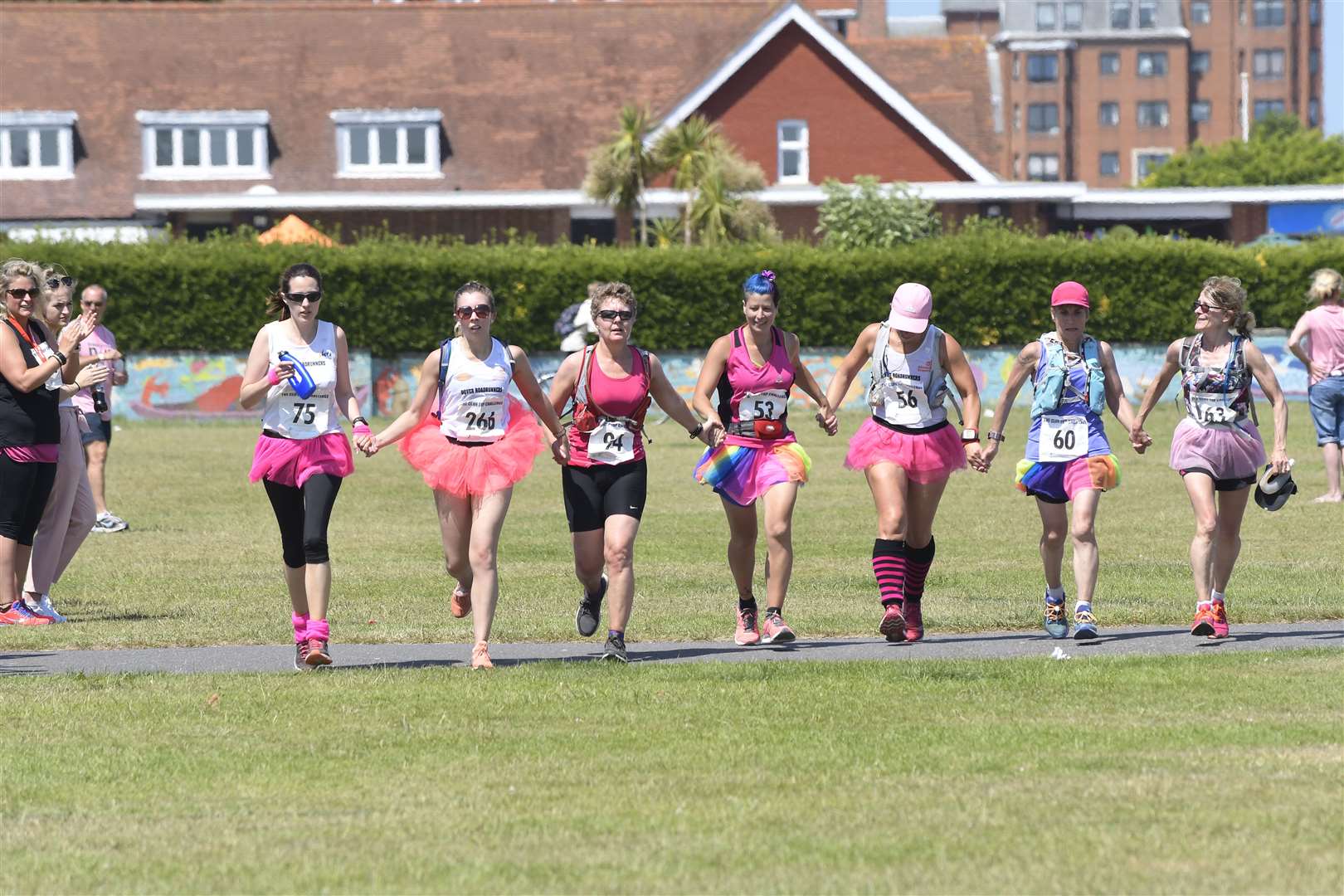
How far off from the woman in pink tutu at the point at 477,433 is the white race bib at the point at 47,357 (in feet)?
8.32

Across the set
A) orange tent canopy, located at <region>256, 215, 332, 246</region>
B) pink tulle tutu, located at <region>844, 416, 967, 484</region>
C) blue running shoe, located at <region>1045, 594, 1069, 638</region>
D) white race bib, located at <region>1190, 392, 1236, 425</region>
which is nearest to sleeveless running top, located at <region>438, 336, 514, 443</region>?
pink tulle tutu, located at <region>844, 416, 967, 484</region>

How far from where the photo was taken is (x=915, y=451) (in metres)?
11.6

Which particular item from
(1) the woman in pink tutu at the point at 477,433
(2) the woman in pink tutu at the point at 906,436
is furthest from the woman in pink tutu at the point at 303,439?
(2) the woman in pink tutu at the point at 906,436

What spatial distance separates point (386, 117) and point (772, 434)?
40857 mm

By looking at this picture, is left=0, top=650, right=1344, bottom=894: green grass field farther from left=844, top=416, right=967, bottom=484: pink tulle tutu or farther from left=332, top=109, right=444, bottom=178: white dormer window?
left=332, top=109, right=444, bottom=178: white dormer window

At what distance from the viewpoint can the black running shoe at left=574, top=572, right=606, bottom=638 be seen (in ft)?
37.9

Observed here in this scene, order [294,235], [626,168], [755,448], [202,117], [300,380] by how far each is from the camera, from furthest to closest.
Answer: [202,117], [626,168], [294,235], [755,448], [300,380]

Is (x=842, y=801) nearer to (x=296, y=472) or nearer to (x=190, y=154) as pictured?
(x=296, y=472)

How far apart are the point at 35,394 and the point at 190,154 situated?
130 feet

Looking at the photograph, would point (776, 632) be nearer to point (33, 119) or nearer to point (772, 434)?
point (772, 434)

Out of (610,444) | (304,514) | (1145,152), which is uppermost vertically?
(1145,152)

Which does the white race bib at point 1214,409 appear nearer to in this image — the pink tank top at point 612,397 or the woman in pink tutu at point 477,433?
the pink tank top at point 612,397

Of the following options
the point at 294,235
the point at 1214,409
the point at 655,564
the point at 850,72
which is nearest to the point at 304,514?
the point at 1214,409

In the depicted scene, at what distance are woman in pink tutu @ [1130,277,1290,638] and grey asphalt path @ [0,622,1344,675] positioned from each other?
42cm
